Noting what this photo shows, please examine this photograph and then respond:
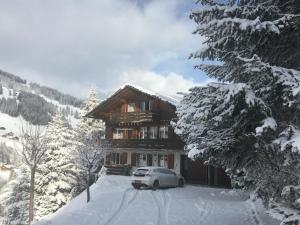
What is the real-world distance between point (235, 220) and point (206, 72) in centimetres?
798

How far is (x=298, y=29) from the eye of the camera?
400 inches

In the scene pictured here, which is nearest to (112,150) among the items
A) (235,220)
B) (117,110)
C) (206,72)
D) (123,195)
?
(117,110)

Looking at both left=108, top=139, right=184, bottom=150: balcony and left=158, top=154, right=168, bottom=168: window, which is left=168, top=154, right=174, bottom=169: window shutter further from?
left=108, top=139, right=184, bottom=150: balcony

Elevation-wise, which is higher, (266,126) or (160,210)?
(266,126)

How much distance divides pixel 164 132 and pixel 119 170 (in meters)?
6.04

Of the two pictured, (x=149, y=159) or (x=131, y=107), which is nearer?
(x=149, y=159)

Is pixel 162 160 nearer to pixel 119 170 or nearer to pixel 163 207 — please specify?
pixel 119 170

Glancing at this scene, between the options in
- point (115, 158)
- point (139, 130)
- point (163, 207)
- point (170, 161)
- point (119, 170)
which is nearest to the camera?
point (163, 207)

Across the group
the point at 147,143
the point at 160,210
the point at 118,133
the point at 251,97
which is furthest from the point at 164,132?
the point at 251,97

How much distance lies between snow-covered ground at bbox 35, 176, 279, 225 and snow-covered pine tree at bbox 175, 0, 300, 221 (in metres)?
5.66

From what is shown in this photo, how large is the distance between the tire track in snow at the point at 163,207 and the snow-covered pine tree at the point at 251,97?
7.70m

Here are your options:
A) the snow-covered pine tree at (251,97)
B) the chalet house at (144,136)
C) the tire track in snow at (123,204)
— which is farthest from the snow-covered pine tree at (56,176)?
the snow-covered pine tree at (251,97)

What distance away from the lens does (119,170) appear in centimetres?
4150

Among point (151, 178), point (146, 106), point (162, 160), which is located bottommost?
point (151, 178)
